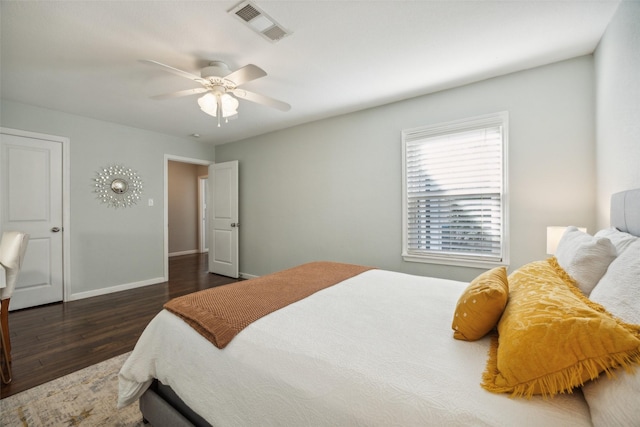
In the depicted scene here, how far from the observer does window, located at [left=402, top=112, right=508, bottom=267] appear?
2721 mm

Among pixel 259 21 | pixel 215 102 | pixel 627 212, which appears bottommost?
pixel 627 212

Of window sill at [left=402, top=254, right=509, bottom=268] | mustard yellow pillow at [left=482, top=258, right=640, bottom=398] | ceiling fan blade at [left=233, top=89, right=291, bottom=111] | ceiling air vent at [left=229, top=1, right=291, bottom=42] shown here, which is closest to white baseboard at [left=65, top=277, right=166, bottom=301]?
ceiling fan blade at [left=233, top=89, right=291, bottom=111]

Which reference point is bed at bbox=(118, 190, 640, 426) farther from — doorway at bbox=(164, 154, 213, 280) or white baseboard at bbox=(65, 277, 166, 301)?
doorway at bbox=(164, 154, 213, 280)

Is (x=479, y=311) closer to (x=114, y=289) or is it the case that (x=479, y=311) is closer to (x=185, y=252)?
(x=114, y=289)

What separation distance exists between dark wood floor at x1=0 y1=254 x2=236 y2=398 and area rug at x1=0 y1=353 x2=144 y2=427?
0.16 meters

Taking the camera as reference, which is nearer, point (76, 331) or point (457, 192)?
point (76, 331)

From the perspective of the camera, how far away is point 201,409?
3.81ft

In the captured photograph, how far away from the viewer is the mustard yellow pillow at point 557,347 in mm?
696

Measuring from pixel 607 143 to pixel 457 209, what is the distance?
1.21 m

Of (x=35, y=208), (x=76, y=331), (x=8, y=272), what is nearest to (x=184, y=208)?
(x=35, y=208)

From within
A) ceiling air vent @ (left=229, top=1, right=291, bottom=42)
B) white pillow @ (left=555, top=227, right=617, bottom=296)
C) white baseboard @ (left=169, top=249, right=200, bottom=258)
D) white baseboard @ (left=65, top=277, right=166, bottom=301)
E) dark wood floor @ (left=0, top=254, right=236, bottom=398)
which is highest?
ceiling air vent @ (left=229, top=1, right=291, bottom=42)

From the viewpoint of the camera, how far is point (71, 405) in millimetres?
1700

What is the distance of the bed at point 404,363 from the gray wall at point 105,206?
3289 millimetres

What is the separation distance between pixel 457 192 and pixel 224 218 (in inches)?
153
